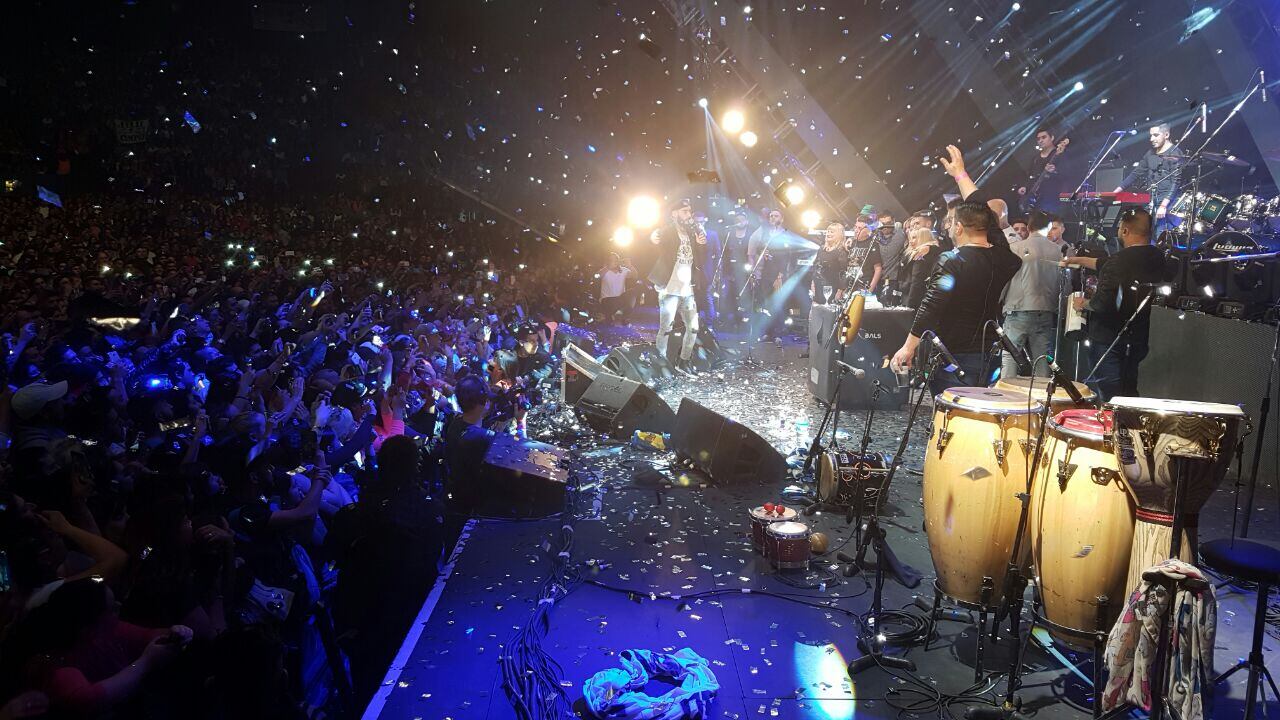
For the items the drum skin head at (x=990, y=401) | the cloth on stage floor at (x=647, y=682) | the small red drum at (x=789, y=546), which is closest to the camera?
the cloth on stage floor at (x=647, y=682)

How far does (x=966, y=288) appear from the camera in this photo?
415 centimetres

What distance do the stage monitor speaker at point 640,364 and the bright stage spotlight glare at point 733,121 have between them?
27.3ft

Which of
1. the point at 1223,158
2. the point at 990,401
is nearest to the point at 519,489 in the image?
the point at 990,401

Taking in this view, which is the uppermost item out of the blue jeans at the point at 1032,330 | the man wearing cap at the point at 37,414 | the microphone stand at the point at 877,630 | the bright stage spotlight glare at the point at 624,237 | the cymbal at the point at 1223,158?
the cymbal at the point at 1223,158

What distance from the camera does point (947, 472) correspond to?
→ 10.6 ft

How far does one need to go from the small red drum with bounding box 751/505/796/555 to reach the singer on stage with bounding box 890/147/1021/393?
110 cm

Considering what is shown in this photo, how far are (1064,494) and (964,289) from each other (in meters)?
1.64

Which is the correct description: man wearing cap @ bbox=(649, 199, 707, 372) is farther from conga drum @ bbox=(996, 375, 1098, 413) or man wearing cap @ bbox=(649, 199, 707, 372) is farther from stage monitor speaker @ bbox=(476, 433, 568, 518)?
conga drum @ bbox=(996, 375, 1098, 413)

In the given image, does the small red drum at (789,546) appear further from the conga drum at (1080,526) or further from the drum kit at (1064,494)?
the conga drum at (1080,526)

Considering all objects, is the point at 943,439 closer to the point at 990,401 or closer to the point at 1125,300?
the point at 990,401

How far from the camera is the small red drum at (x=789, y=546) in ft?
13.0

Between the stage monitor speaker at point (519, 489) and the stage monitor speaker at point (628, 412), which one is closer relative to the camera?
the stage monitor speaker at point (519, 489)

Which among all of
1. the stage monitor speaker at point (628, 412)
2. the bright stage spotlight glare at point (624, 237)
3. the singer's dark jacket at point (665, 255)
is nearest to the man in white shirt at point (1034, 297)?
the stage monitor speaker at point (628, 412)

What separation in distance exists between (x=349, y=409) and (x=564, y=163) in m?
15.8
